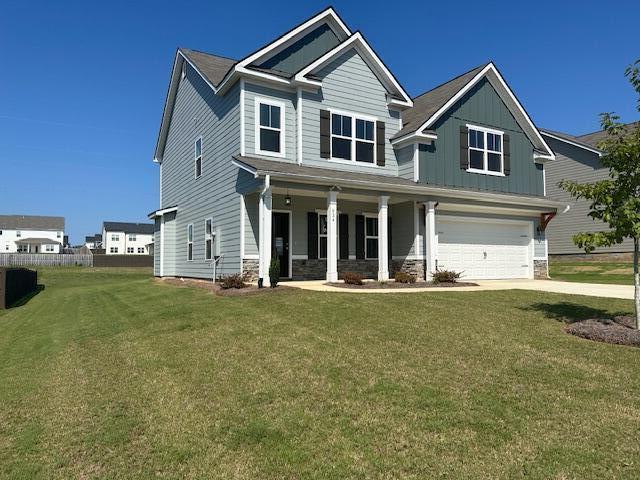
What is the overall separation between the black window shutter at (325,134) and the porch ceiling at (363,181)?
0.69 meters

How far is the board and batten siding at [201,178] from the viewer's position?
49.4 feet

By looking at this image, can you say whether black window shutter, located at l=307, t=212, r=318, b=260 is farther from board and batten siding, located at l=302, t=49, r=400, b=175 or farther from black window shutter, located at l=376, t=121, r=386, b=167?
black window shutter, located at l=376, t=121, r=386, b=167

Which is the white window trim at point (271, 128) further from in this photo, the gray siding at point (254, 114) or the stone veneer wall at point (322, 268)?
the stone veneer wall at point (322, 268)

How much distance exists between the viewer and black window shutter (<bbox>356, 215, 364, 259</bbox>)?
1745cm

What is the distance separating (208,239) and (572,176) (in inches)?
912

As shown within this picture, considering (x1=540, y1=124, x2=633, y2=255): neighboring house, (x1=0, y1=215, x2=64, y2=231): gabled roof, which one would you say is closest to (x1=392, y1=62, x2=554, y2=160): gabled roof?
(x1=540, y1=124, x2=633, y2=255): neighboring house

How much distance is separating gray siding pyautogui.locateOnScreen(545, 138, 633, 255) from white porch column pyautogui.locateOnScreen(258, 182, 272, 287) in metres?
20.8

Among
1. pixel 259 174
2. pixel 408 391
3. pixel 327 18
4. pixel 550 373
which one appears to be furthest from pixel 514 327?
pixel 327 18

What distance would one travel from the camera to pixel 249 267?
1408cm

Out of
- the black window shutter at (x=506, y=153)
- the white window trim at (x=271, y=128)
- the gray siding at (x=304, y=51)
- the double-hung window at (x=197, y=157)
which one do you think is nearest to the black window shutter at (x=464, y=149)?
the black window shutter at (x=506, y=153)

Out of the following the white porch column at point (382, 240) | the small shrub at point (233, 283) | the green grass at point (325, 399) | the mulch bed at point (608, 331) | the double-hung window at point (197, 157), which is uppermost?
the double-hung window at point (197, 157)

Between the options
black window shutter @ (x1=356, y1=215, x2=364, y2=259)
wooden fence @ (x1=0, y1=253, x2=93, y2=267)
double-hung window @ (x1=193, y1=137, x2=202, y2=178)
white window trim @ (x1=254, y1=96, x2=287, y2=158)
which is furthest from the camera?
wooden fence @ (x1=0, y1=253, x2=93, y2=267)

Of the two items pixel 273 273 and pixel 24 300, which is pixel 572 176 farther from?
pixel 24 300

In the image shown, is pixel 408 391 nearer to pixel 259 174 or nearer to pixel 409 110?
pixel 259 174
